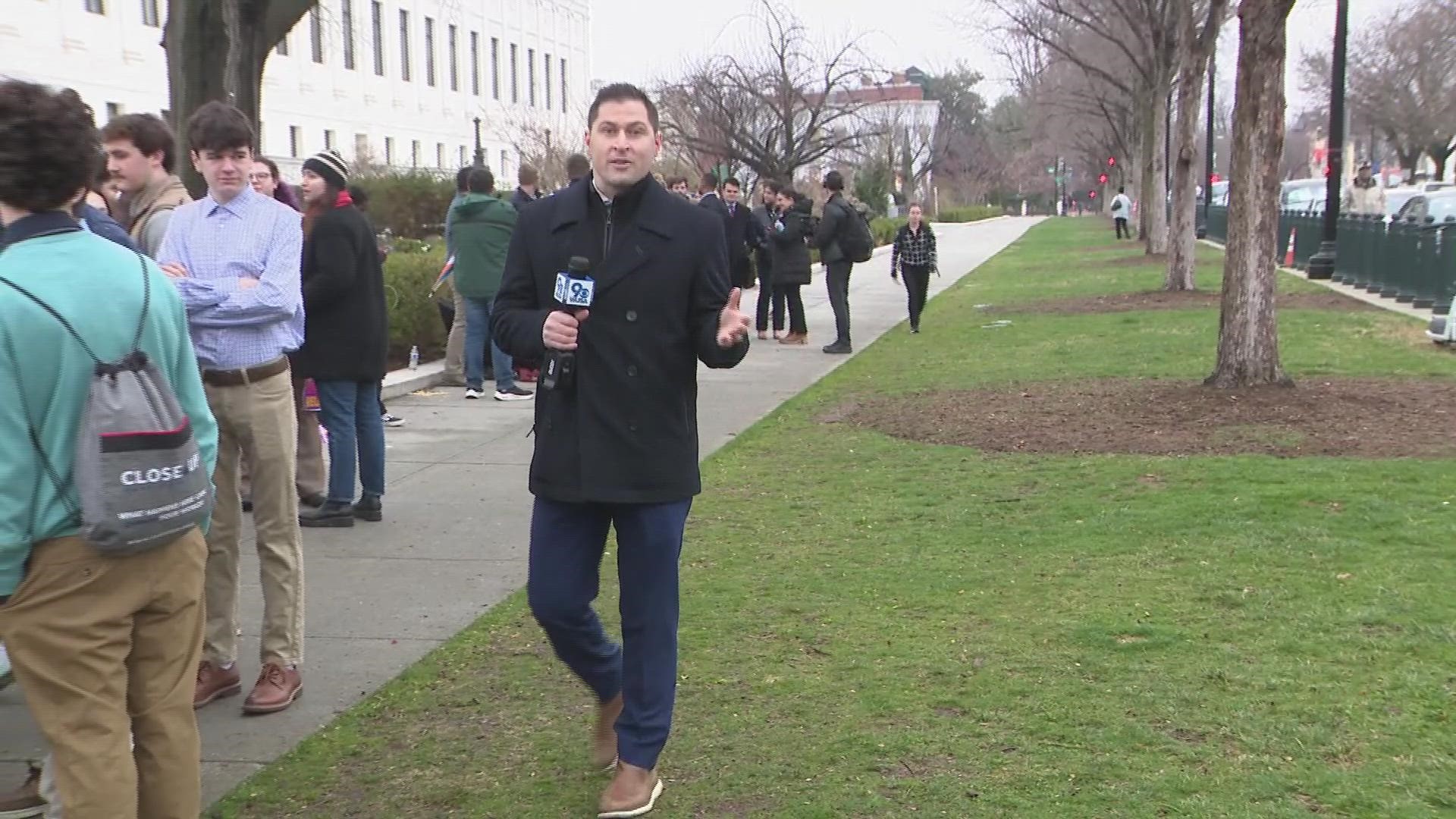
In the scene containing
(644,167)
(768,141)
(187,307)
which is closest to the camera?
(644,167)

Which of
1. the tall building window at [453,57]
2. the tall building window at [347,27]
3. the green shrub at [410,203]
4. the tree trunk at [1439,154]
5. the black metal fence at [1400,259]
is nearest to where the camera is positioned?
the black metal fence at [1400,259]

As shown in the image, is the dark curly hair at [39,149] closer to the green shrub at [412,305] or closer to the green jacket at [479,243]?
the green jacket at [479,243]

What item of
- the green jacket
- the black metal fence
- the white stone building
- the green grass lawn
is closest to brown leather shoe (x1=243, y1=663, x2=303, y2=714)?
the green grass lawn

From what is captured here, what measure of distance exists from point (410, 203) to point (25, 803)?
95.4ft

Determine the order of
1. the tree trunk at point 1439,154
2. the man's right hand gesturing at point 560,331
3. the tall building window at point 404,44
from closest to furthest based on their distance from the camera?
the man's right hand gesturing at point 560,331
the tall building window at point 404,44
the tree trunk at point 1439,154

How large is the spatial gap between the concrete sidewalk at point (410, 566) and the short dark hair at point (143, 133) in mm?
1954

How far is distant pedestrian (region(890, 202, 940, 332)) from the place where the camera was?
16173mm

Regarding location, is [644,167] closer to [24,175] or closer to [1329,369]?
[24,175]

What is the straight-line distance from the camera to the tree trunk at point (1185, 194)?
65.2 feet

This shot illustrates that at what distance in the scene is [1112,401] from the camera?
1046 cm

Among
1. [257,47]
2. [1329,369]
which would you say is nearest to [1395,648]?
[1329,369]

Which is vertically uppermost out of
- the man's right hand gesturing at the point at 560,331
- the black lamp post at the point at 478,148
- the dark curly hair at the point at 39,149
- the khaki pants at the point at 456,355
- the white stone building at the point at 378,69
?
the white stone building at the point at 378,69

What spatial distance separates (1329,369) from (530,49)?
60.2m

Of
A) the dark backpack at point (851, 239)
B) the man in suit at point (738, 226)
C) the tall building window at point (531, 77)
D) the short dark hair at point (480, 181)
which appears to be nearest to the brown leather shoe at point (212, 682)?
the short dark hair at point (480, 181)
